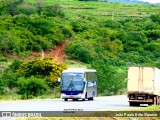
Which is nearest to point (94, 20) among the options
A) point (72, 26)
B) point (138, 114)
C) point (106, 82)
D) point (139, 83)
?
point (72, 26)

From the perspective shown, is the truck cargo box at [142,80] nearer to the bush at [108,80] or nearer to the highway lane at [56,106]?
the highway lane at [56,106]

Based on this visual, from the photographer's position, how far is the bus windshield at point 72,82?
48228mm

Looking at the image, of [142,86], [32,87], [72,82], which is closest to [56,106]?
[142,86]

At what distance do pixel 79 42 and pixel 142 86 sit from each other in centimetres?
5769

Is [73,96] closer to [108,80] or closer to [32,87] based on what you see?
[32,87]

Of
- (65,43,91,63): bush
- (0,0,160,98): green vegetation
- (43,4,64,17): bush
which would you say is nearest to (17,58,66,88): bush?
(0,0,160,98): green vegetation

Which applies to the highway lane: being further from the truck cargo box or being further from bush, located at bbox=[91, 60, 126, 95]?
bush, located at bbox=[91, 60, 126, 95]

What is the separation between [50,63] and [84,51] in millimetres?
26178

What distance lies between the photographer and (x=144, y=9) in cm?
14700

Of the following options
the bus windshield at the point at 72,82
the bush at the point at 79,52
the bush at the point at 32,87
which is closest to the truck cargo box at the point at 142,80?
the bus windshield at the point at 72,82

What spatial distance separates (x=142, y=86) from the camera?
39656 millimetres

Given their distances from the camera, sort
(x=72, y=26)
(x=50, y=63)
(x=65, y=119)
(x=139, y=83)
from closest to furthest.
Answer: (x=65, y=119)
(x=139, y=83)
(x=50, y=63)
(x=72, y=26)

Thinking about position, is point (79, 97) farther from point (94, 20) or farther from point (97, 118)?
point (94, 20)

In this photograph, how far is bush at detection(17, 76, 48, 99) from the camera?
5734cm
